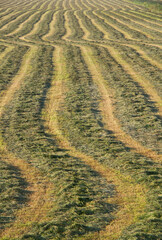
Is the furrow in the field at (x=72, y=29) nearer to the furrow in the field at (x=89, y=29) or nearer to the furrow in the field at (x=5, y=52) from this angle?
the furrow in the field at (x=89, y=29)

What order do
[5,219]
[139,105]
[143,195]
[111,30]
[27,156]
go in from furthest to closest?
[111,30]
[139,105]
[27,156]
[143,195]
[5,219]

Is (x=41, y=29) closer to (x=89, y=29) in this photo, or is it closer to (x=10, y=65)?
(x=89, y=29)

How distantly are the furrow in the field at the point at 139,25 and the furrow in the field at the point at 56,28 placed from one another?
9621 millimetres

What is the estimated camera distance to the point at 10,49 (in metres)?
29.5

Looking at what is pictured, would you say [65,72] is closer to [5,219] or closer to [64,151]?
[64,151]

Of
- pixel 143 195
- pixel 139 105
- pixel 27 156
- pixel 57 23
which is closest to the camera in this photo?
pixel 143 195

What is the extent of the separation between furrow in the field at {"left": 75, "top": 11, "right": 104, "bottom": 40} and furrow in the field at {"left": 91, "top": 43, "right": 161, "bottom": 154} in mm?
14603

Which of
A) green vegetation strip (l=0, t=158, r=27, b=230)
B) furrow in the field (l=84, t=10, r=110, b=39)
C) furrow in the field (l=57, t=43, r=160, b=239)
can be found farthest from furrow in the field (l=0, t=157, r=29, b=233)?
furrow in the field (l=84, t=10, r=110, b=39)

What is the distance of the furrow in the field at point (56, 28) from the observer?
3709 cm

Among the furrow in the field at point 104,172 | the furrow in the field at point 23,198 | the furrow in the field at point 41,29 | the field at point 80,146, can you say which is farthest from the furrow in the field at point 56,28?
the furrow in the field at point 23,198

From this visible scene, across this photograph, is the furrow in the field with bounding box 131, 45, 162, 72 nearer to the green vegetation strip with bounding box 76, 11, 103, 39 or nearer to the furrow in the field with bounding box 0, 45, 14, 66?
the green vegetation strip with bounding box 76, 11, 103, 39

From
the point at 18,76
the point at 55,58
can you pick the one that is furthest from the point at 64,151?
the point at 55,58

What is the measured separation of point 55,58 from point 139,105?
1272cm

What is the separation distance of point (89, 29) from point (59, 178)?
3670cm
